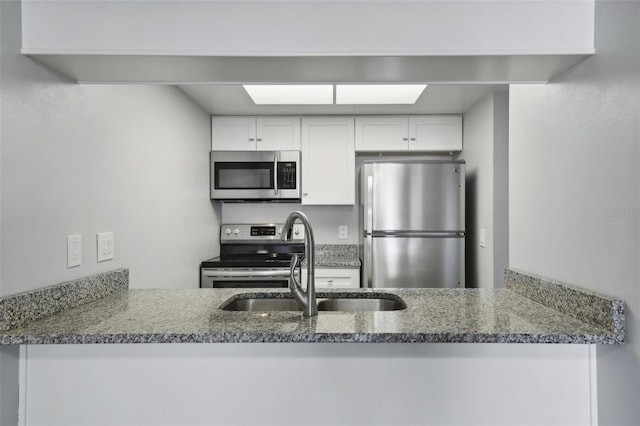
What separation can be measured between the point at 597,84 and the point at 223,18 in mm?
1179

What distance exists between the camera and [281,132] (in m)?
A: 3.51

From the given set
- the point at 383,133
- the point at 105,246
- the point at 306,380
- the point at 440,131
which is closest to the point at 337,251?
the point at 383,133

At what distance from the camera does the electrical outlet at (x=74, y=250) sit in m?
1.47

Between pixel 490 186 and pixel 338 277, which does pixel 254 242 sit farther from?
pixel 490 186

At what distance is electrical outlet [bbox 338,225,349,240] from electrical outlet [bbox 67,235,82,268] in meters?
2.57

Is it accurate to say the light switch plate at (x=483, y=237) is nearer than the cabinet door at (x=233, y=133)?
Yes

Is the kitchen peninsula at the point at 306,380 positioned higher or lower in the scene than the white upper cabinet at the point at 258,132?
lower

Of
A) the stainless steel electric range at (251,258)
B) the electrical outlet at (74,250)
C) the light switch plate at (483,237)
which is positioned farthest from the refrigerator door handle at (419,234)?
the electrical outlet at (74,250)

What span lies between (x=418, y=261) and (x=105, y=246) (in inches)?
84.1

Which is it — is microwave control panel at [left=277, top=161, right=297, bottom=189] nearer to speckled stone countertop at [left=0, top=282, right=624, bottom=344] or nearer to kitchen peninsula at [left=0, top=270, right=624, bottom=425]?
speckled stone countertop at [left=0, top=282, right=624, bottom=344]

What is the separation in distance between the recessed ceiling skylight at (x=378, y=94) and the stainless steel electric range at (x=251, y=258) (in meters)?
1.18

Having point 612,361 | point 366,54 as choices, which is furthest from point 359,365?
point 366,54

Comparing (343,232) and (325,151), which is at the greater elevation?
(325,151)

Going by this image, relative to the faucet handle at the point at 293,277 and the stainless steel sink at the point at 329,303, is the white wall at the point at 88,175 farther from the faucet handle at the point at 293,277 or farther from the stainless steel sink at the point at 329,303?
the faucet handle at the point at 293,277
